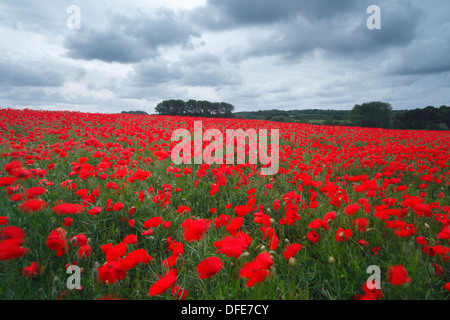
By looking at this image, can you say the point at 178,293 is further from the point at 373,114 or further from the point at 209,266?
the point at 373,114

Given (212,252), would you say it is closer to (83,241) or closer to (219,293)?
(219,293)

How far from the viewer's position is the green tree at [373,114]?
127ft

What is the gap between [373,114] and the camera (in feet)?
134

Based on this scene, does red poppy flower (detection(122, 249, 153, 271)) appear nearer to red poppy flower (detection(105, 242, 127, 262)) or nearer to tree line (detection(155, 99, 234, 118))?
red poppy flower (detection(105, 242, 127, 262))

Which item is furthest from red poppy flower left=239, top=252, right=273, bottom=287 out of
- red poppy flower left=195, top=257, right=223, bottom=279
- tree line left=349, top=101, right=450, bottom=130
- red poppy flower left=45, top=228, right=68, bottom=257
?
tree line left=349, top=101, right=450, bottom=130

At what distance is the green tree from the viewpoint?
38.8 metres

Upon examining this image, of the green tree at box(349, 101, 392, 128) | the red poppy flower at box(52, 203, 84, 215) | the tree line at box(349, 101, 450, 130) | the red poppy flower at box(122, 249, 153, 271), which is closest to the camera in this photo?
the red poppy flower at box(122, 249, 153, 271)

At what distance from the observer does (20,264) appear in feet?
6.03

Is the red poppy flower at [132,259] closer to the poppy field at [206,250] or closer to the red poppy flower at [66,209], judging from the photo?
the poppy field at [206,250]

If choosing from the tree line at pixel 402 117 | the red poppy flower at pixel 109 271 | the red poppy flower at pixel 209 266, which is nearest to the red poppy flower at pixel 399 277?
the red poppy flower at pixel 209 266

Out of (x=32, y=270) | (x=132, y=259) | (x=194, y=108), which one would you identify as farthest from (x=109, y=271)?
(x=194, y=108)
